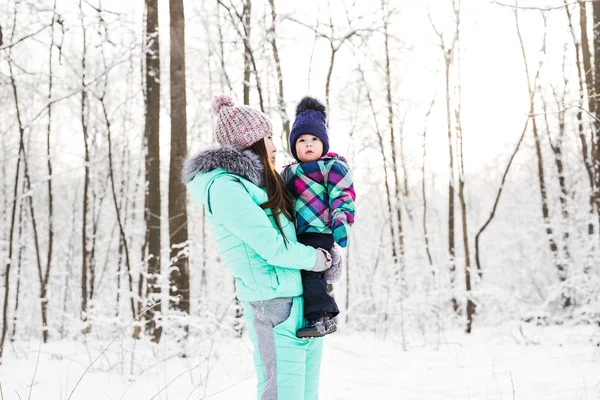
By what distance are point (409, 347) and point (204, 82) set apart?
1006cm

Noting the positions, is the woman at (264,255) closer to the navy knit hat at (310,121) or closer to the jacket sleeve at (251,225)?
the jacket sleeve at (251,225)

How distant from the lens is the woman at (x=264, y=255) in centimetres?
171

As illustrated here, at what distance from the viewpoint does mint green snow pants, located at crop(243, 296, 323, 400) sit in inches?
67.7

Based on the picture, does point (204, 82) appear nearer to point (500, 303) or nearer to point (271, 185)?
point (500, 303)

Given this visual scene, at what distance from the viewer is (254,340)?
1.80 metres

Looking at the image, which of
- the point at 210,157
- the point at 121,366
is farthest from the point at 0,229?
the point at 210,157

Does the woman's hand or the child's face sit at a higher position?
the child's face

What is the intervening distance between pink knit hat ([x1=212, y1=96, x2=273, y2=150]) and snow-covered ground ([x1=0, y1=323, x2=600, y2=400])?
5.44 feet

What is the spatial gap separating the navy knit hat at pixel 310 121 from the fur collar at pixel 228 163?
35 centimetres

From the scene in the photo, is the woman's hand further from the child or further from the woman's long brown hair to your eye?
the woman's long brown hair

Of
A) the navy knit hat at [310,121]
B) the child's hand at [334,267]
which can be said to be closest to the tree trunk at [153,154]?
the navy knit hat at [310,121]

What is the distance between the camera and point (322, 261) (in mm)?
1845

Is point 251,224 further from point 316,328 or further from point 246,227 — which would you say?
point 316,328

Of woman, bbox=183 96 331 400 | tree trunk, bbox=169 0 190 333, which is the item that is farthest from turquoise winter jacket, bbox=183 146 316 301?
tree trunk, bbox=169 0 190 333
